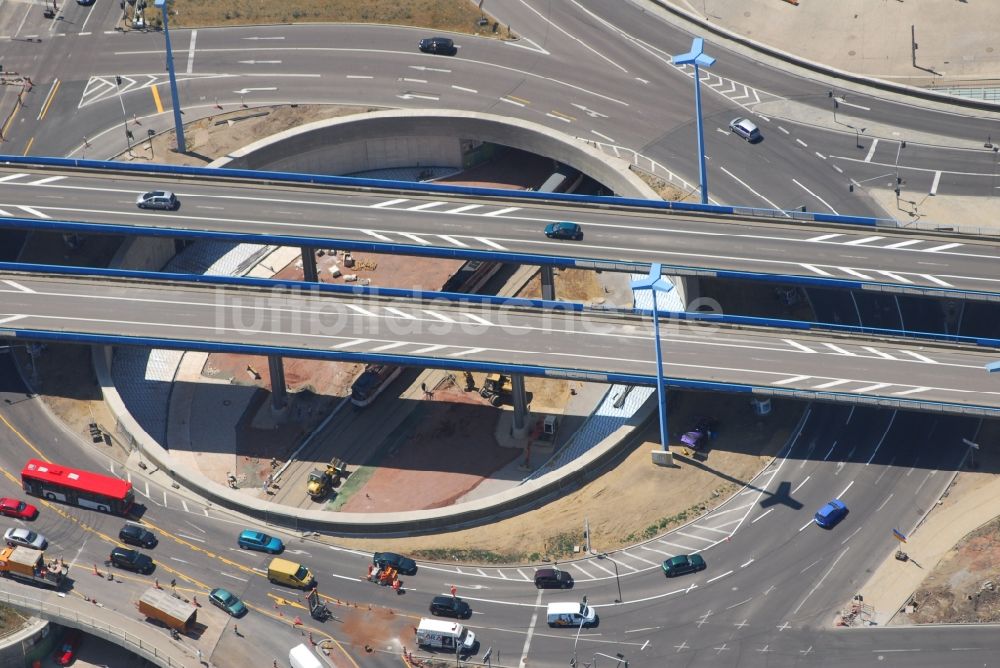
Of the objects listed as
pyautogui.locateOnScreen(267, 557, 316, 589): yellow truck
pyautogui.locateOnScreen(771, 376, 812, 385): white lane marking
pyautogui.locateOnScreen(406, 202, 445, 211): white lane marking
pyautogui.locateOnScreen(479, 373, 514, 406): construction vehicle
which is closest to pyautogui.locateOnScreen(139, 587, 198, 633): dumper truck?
pyautogui.locateOnScreen(267, 557, 316, 589): yellow truck

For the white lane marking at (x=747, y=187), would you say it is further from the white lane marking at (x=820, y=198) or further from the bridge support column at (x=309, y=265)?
the bridge support column at (x=309, y=265)

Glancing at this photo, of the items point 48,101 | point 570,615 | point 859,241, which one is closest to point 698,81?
point 859,241

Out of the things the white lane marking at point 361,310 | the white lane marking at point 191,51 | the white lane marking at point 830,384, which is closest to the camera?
the white lane marking at point 830,384

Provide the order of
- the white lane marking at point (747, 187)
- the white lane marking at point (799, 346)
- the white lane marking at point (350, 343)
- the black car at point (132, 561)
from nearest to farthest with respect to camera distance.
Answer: the black car at point (132, 561), the white lane marking at point (799, 346), the white lane marking at point (350, 343), the white lane marking at point (747, 187)

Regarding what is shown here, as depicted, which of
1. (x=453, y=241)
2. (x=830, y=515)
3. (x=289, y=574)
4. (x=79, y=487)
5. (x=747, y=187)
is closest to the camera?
(x=289, y=574)

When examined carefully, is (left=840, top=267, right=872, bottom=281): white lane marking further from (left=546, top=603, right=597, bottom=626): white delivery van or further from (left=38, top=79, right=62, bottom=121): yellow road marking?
(left=38, top=79, right=62, bottom=121): yellow road marking

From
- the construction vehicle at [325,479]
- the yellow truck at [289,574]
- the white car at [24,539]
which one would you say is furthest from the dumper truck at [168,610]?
the construction vehicle at [325,479]

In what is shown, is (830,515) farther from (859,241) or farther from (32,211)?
(32,211)
